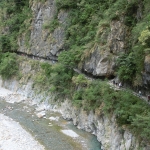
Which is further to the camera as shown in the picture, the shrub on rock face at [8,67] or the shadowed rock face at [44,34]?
the shrub on rock face at [8,67]

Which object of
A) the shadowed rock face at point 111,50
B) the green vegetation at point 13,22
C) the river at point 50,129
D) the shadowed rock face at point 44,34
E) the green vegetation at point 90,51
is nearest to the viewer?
the green vegetation at point 90,51

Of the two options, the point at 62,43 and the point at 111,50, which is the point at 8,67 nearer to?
the point at 62,43

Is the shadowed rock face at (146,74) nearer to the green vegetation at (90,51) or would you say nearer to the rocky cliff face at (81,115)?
the green vegetation at (90,51)

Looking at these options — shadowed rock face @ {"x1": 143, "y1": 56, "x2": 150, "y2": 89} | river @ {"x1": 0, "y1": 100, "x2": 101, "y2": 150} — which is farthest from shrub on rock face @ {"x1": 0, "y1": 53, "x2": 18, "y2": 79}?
shadowed rock face @ {"x1": 143, "y1": 56, "x2": 150, "y2": 89}

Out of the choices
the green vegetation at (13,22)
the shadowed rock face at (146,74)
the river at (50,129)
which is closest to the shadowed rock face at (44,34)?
the green vegetation at (13,22)

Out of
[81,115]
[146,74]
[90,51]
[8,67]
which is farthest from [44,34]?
[146,74]

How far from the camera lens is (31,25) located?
4259 cm

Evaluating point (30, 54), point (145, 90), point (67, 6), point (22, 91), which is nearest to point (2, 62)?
point (30, 54)

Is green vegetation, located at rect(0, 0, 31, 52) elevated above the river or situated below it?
above

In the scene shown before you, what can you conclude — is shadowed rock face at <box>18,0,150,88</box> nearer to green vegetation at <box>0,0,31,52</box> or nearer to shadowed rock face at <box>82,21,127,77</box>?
shadowed rock face at <box>82,21,127,77</box>

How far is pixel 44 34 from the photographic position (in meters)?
39.4

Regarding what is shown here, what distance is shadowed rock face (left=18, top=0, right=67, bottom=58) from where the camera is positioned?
121 feet

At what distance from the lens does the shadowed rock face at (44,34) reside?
36969mm

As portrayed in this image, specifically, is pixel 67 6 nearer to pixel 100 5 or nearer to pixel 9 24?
pixel 100 5
